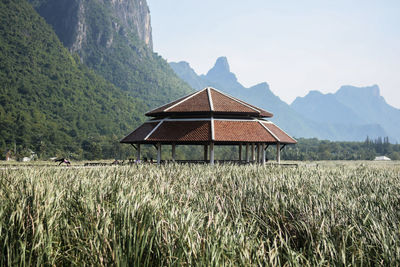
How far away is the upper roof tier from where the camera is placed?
34719 millimetres

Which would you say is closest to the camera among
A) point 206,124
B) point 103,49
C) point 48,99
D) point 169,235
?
point 169,235

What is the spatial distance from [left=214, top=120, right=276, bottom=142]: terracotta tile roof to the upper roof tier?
0.98 m

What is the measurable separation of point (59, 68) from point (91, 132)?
31.3 m

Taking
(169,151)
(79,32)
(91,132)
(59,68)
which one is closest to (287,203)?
(169,151)

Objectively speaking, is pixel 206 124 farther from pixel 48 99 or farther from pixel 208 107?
pixel 48 99

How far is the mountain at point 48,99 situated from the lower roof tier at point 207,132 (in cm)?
5574

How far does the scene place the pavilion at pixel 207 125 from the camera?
32844 millimetres

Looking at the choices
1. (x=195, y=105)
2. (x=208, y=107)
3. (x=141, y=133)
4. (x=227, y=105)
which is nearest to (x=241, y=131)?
(x=227, y=105)

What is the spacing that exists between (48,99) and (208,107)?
85802 millimetres

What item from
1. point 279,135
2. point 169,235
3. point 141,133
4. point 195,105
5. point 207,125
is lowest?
point 169,235

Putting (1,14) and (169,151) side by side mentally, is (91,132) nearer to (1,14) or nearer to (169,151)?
(169,151)

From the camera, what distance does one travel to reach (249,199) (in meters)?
9.15

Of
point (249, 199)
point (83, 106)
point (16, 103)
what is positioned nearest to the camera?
point (249, 199)

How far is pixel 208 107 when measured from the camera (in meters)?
34.9
